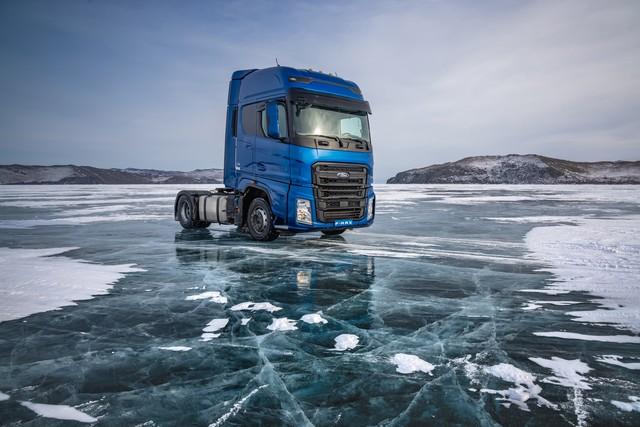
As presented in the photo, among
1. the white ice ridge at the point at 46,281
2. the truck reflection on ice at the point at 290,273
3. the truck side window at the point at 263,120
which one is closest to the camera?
the white ice ridge at the point at 46,281

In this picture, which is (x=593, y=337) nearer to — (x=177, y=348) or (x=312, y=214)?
(x=177, y=348)

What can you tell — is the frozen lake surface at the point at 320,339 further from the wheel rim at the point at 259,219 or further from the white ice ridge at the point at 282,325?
the wheel rim at the point at 259,219

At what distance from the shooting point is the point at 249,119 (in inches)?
408

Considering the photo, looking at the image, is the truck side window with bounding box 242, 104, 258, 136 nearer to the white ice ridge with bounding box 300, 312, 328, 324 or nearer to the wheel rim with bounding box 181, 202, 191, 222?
the wheel rim with bounding box 181, 202, 191, 222

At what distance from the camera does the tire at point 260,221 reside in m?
10.2

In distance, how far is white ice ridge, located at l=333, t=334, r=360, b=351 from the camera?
3770mm

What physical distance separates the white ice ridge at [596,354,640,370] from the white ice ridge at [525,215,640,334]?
0.92 m

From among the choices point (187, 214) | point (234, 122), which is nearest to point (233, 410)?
point (234, 122)

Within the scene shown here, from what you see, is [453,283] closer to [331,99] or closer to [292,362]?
[292,362]

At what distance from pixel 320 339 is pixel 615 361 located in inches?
96.5

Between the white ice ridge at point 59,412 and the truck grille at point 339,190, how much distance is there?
697 centimetres

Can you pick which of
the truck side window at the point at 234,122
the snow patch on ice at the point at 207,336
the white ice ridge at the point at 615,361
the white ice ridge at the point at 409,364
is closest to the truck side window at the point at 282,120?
the truck side window at the point at 234,122

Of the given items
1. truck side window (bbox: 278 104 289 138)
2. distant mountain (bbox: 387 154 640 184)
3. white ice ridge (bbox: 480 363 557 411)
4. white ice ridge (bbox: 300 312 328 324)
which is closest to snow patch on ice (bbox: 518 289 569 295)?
white ice ridge (bbox: 480 363 557 411)

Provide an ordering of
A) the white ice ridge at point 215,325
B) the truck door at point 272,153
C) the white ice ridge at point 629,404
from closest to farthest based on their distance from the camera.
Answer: the white ice ridge at point 629,404 < the white ice ridge at point 215,325 < the truck door at point 272,153
